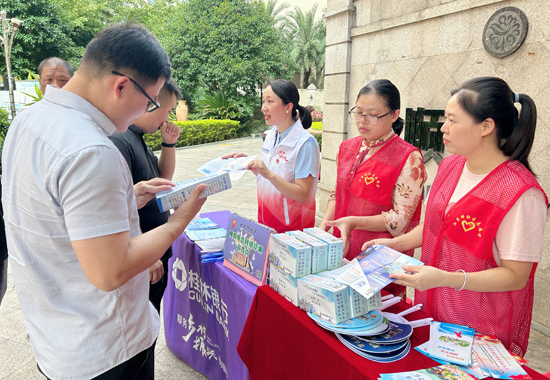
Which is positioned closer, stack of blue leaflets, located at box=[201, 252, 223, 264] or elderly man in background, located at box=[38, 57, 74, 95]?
stack of blue leaflets, located at box=[201, 252, 223, 264]

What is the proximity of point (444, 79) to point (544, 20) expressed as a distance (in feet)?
3.03

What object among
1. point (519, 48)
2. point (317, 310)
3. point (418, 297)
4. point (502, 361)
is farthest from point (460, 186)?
point (519, 48)

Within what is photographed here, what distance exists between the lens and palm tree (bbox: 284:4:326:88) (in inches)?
1102

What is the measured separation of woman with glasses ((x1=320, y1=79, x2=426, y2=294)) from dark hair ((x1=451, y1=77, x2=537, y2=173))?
0.57 meters

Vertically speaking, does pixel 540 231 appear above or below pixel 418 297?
above

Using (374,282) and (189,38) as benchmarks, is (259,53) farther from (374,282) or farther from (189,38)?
(374,282)

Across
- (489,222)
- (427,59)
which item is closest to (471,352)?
(489,222)

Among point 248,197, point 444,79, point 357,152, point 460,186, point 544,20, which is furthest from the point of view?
point 248,197

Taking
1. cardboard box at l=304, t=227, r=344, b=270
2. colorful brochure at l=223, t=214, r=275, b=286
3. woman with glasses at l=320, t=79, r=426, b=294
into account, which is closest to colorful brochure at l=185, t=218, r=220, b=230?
colorful brochure at l=223, t=214, r=275, b=286

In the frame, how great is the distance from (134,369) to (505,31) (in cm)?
348

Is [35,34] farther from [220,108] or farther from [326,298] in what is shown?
[326,298]

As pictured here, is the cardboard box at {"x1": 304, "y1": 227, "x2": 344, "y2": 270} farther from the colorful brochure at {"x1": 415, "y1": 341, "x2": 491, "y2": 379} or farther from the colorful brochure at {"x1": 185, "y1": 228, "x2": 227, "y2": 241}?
the colorful brochure at {"x1": 185, "y1": 228, "x2": 227, "y2": 241}

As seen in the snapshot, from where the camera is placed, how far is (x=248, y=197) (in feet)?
24.4

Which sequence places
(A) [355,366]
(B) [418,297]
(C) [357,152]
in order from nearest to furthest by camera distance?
(A) [355,366], (B) [418,297], (C) [357,152]
